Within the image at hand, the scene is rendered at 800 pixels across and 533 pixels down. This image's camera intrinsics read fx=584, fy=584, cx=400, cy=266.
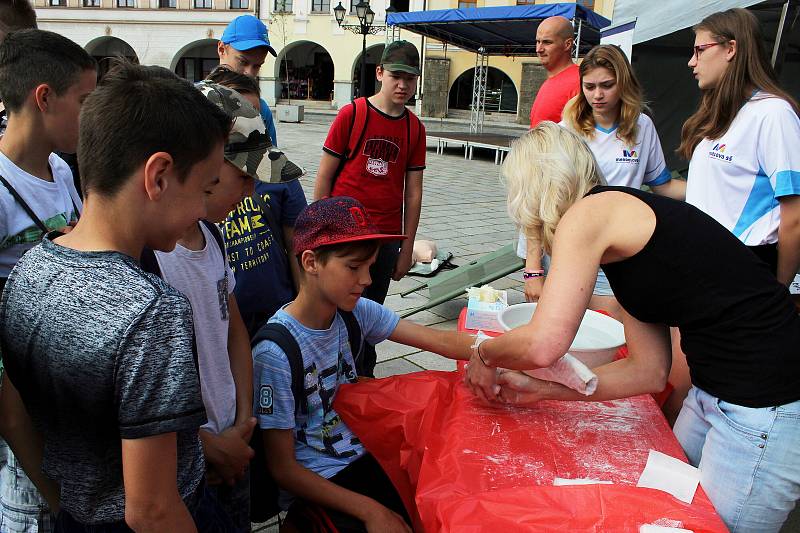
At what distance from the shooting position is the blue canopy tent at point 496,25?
1240 cm

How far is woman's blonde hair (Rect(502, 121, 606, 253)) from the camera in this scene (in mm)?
1689

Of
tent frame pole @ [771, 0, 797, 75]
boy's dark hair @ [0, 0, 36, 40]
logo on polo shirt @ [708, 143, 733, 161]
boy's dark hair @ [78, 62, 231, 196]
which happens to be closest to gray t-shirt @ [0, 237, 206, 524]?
boy's dark hair @ [78, 62, 231, 196]

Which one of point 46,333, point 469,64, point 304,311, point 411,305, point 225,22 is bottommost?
point 411,305

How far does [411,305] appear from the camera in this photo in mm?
4676

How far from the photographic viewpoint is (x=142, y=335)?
0.87 metres

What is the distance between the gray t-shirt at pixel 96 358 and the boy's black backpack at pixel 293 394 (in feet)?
2.01

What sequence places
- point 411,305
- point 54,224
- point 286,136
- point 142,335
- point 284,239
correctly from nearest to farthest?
point 142,335 → point 54,224 → point 284,239 → point 411,305 → point 286,136

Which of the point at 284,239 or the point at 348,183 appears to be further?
the point at 348,183

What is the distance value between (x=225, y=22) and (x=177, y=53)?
3685mm

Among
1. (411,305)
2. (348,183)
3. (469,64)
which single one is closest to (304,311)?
(348,183)

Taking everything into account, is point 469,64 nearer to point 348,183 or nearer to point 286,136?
point 286,136

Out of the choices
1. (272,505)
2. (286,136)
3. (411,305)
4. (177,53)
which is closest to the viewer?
(272,505)

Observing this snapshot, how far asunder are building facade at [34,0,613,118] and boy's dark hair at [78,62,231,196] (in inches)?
1159

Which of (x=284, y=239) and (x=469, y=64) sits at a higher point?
(x=469, y=64)
